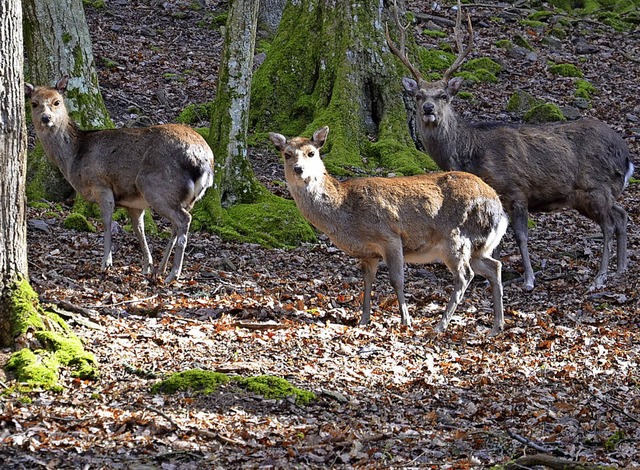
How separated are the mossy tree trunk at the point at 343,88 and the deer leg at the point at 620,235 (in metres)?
3.22

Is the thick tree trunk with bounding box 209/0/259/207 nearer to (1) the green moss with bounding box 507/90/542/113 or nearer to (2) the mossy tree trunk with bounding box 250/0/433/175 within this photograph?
(2) the mossy tree trunk with bounding box 250/0/433/175

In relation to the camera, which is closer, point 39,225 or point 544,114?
point 39,225

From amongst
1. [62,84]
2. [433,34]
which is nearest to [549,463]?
[62,84]

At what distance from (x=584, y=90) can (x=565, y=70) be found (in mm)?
1256

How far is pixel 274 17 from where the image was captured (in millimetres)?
21844

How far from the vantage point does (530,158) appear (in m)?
12.2

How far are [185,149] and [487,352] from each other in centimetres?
433

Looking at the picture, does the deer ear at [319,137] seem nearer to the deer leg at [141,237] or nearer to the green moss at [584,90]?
the deer leg at [141,237]

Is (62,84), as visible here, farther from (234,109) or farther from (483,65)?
(483,65)

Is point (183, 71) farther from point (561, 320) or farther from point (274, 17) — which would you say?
point (561, 320)

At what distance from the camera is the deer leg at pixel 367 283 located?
9047 millimetres

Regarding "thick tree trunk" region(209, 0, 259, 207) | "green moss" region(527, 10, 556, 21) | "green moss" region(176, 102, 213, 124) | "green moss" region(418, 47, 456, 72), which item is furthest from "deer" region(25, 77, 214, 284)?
"green moss" region(527, 10, 556, 21)

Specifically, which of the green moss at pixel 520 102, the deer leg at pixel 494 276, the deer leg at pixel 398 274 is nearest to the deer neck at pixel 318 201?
the deer leg at pixel 398 274

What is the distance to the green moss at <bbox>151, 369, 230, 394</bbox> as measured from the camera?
6.48 meters
